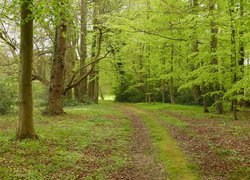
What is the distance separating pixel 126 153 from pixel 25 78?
12.9 feet

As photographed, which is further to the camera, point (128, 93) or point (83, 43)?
point (128, 93)

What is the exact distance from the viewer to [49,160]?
7.11 meters

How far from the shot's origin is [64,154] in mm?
7766

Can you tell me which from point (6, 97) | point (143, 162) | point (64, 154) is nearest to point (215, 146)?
point (143, 162)

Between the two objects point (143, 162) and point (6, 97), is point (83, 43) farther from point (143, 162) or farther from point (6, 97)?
point (143, 162)

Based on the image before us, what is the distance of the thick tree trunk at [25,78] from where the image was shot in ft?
26.5

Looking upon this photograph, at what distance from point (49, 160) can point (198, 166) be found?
158 inches

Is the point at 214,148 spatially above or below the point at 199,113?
below

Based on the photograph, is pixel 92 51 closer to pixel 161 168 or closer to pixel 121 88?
pixel 121 88

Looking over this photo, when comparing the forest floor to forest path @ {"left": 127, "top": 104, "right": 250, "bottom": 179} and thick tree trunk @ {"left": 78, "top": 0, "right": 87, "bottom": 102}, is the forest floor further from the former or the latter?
thick tree trunk @ {"left": 78, "top": 0, "right": 87, "bottom": 102}

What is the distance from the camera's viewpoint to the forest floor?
6.63 meters

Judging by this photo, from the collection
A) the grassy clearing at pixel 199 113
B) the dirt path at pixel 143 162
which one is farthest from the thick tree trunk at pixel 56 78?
the grassy clearing at pixel 199 113

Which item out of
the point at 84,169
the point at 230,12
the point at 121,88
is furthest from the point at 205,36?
the point at 121,88

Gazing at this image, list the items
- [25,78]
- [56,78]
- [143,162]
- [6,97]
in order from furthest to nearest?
[6,97] < [56,78] < [25,78] < [143,162]
